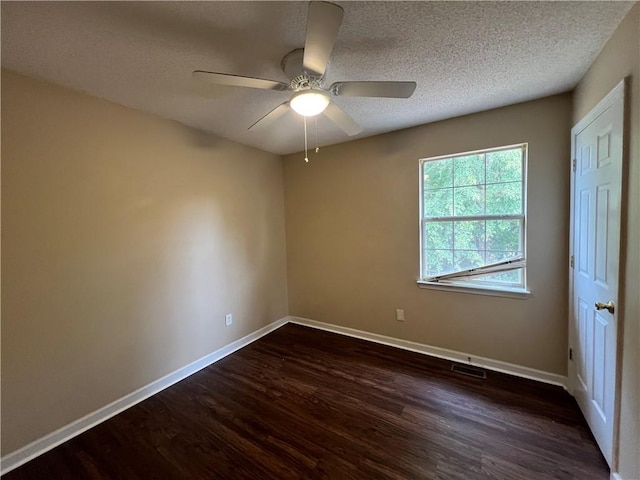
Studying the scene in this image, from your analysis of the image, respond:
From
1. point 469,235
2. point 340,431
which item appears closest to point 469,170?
point 469,235

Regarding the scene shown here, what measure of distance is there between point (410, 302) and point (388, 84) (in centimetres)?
218

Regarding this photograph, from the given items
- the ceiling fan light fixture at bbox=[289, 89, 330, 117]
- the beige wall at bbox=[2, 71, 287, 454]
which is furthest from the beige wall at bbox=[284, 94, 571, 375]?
the ceiling fan light fixture at bbox=[289, 89, 330, 117]

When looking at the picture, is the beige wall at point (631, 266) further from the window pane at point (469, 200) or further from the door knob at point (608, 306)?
the window pane at point (469, 200)

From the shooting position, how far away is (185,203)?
2.52m

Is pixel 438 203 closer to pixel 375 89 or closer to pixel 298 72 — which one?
pixel 375 89

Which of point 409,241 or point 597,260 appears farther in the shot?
point 409,241

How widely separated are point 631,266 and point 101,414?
340 cm

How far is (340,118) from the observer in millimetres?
1779

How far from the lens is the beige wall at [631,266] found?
1.20m

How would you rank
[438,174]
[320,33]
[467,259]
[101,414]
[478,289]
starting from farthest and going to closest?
1. [438,174]
2. [467,259]
3. [478,289]
4. [101,414]
5. [320,33]

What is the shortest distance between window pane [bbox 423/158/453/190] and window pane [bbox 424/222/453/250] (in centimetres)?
39

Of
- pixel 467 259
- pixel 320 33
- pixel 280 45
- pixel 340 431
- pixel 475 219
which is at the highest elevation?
pixel 280 45

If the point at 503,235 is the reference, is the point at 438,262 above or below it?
below

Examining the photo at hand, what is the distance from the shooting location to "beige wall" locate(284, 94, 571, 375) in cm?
215
